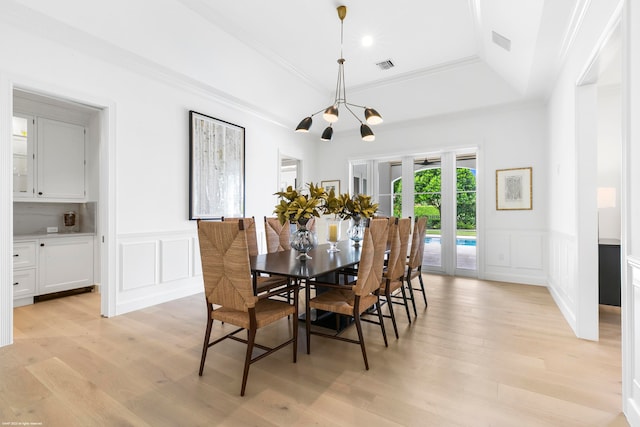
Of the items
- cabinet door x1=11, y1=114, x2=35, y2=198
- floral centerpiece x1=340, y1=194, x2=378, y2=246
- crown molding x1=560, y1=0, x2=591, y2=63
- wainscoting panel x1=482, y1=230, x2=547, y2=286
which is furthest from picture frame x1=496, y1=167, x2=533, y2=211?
cabinet door x1=11, y1=114, x2=35, y2=198

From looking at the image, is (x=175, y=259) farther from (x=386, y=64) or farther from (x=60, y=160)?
(x=386, y=64)

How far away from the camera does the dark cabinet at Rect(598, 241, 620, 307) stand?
3.23m

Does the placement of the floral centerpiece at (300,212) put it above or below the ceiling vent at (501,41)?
below

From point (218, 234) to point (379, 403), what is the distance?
1403mm

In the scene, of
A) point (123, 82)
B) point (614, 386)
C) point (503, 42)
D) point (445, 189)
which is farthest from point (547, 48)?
point (123, 82)

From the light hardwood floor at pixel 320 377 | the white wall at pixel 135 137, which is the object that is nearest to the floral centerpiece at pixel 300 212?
the light hardwood floor at pixel 320 377

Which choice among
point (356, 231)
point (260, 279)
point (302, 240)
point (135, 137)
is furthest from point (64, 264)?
point (356, 231)

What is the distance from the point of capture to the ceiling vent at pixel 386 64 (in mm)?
4605

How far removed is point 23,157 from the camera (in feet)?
13.3

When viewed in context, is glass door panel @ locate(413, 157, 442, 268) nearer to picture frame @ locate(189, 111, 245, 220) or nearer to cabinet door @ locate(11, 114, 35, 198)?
picture frame @ locate(189, 111, 245, 220)

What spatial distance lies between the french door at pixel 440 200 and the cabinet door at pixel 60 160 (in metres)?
4.91

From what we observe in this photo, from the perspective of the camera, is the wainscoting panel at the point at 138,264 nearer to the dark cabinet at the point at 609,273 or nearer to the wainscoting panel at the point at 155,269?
the wainscoting panel at the point at 155,269

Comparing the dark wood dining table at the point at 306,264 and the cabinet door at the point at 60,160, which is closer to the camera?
the dark wood dining table at the point at 306,264

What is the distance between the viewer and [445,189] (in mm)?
5562
